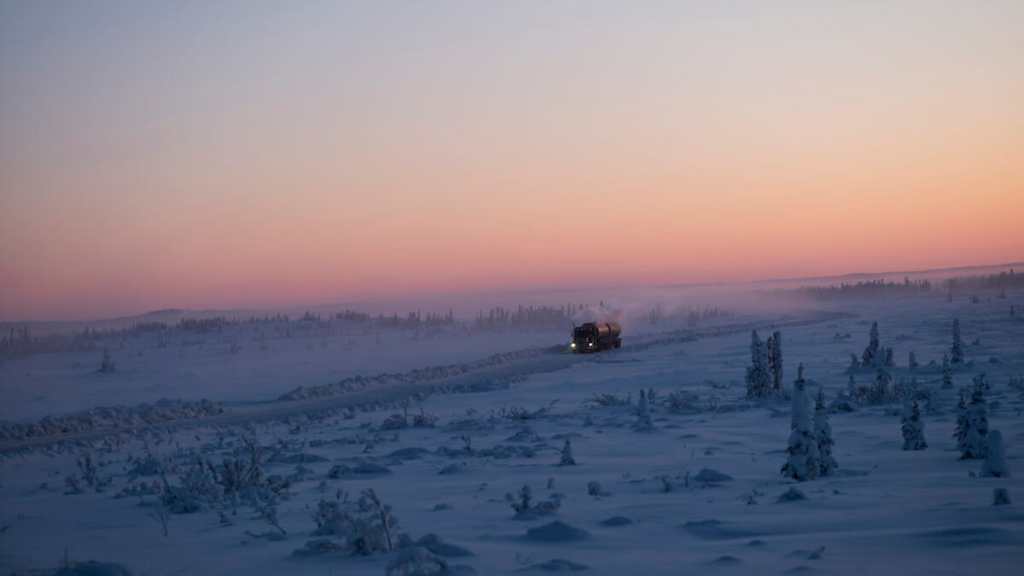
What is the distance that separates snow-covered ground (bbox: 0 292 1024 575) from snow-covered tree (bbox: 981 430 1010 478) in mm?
236

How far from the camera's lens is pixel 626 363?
135ft

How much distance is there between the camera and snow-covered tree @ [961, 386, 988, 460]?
11500 millimetres

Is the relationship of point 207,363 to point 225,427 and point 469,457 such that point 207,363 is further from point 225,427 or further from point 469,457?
point 469,457

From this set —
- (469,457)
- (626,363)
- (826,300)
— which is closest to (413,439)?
(469,457)

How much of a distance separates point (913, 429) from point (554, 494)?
6510 mm

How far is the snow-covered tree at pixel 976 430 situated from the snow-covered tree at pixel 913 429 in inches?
39.9

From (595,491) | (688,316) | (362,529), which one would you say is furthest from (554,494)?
(688,316)

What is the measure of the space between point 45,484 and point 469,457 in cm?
769

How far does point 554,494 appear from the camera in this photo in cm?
1045

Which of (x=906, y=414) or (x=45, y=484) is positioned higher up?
(x=906, y=414)

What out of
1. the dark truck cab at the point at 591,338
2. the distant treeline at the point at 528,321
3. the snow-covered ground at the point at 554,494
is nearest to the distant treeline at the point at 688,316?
the distant treeline at the point at 528,321

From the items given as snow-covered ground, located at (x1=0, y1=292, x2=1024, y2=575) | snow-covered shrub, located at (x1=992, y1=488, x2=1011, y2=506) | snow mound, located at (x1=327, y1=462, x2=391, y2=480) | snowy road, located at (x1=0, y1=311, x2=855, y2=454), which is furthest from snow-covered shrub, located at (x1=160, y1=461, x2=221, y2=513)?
snowy road, located at (x1=0, y1=311, x2=855, y2=454)

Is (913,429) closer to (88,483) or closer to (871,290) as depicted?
(88,483)

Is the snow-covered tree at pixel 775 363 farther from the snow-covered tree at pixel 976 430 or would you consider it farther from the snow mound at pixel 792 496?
the snow mound at pixel 792 496
